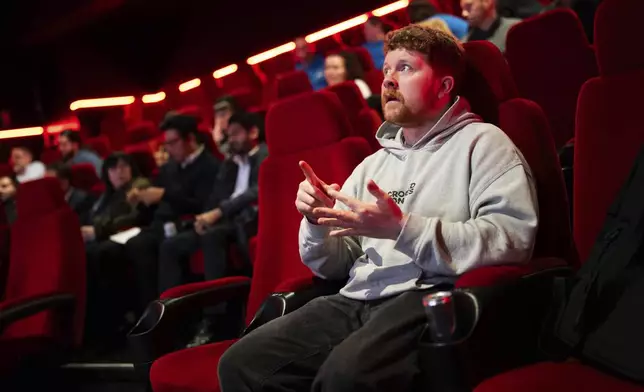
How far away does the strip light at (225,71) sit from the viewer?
5.41 meters

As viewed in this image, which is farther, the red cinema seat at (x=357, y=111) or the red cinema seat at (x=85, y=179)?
the red cinema seat at (x=85, y=179)

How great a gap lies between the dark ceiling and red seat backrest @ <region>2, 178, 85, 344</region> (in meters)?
4.05

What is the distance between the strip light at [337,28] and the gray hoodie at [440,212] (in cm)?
341

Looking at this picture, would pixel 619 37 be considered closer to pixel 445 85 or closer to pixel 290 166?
pixel 445 85

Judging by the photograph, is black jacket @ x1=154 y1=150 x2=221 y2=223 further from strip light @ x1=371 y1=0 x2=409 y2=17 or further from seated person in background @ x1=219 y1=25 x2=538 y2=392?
strip light @ x1=371 y1=0 x2=409 y2=17

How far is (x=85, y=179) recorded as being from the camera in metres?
3.55

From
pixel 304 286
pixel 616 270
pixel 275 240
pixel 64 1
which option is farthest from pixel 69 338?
pixel 64 1

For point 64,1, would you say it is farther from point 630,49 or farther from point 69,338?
point 630,49

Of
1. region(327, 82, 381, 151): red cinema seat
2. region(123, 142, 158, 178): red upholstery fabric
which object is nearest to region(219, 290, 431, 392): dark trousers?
region(327, 82, 381, 151): red cinema seat

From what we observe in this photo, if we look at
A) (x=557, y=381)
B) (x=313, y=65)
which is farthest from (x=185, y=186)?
(x=557, y=381)

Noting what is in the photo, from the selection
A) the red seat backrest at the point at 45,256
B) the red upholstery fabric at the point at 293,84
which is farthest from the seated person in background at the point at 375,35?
the red seat backrest at the point at 45,256

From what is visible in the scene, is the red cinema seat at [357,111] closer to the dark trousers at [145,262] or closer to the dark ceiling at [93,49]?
the dark trousers at [145,262]

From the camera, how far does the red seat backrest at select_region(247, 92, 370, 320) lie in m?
1.48

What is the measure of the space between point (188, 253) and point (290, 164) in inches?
37.5
